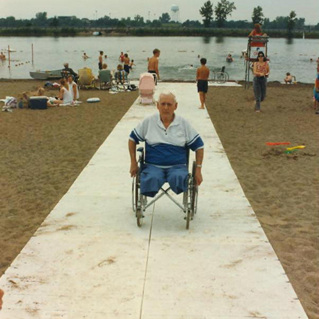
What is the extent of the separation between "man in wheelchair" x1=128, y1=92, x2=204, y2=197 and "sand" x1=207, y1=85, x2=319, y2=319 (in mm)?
1273

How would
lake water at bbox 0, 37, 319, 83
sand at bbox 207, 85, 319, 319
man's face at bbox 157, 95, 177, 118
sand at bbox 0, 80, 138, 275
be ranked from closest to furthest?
1. sand at bbox 207, 85, 319, 319
2. man's face at bbox 157, 95, 177, 118
3. sand at bbox 0, 80, 138, 275
4. lake water at bbox 0, 37, 319, 83

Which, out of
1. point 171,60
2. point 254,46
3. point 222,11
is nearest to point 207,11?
point 222,11

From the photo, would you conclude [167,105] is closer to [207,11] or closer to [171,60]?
[171,60]

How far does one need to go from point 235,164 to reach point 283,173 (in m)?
0.88

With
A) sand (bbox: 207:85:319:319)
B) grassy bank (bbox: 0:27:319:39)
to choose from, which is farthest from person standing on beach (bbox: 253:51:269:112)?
grassy bank (bbox: 0:27:319:39)

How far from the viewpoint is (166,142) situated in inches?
203

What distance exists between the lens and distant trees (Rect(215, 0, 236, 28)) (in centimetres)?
18038

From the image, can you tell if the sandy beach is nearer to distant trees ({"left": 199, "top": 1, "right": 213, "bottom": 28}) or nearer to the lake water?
the lake water

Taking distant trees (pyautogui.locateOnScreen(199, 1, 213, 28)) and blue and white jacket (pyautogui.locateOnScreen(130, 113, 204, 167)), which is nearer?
blue and white jacket (pyautogui.locateOnScreen(130, 113, 204, 167))

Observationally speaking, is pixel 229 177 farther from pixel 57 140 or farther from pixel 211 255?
pixel 57 140

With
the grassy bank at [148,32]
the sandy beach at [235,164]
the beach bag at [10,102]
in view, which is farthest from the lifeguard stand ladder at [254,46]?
the grassy bank at [148,32]

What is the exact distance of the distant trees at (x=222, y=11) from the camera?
180 meters

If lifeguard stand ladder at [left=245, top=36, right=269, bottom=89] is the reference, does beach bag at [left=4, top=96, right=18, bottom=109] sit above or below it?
below

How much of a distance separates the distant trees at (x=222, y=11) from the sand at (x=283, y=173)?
17422cm
